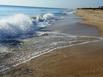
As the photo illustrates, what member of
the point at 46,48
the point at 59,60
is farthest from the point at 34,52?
the point at 59,60

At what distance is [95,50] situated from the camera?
7859mm

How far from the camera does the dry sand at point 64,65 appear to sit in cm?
522

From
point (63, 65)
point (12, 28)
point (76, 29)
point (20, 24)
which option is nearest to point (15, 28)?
point (12, 28)

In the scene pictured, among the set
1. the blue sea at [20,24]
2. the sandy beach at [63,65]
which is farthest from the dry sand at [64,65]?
the blue sea at [20,24]

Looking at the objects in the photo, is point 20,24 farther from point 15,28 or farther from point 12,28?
point 12,28

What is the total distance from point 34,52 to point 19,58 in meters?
0.98

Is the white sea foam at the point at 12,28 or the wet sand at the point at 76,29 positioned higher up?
the white sea foam at the point at 12,28

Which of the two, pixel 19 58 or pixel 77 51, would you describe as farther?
pixel 77 51

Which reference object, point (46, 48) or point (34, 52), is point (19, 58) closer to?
point (34, 52)

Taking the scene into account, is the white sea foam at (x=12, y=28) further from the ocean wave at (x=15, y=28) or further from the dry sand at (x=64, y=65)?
the dry sand at (x=64, y=65)

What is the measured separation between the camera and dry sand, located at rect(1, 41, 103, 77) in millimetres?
5219

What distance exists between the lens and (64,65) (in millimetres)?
5949

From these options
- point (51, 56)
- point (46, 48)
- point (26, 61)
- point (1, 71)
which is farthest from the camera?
point (46, 48)

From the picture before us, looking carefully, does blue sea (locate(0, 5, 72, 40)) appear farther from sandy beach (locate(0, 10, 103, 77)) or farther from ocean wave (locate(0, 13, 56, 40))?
sandy beach (locate(0, 10, 103, 77))
